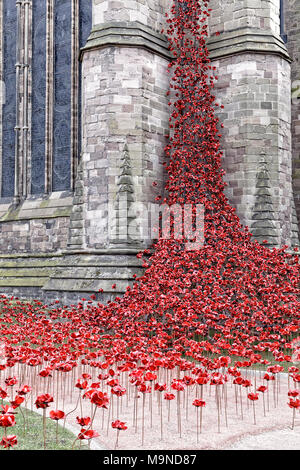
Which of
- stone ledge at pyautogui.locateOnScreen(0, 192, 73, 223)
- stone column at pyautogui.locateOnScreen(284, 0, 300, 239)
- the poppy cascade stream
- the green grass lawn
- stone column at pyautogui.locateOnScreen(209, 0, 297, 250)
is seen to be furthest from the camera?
stone ledge at pyautogui.locateOnScreen(0, 192, 73, 223)

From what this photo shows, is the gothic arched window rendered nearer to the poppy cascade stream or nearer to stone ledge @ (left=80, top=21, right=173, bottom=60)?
stone ledge @ (left=80, top=21, right=173, bottom=60)

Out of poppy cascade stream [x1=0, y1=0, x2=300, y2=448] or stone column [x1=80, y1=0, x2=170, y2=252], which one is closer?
poppy cascade stream [x1=0, y1=0, x2=300, y2=448]

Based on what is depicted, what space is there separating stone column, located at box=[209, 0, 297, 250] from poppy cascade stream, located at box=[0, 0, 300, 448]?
1.23 feet

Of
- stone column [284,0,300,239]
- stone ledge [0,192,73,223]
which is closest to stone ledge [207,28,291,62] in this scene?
stone column [284,0,300,239]

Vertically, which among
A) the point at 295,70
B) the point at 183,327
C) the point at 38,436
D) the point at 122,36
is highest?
the point at 295,70

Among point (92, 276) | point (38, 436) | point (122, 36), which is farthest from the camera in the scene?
point (122, 36)

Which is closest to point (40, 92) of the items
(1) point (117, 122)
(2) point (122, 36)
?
(2) point (122, 36)

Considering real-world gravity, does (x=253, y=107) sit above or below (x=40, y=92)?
below

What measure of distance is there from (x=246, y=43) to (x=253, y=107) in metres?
1.41

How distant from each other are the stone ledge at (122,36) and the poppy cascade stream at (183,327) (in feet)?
2.62

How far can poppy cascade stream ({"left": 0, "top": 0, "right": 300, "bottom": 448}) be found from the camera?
4480mm

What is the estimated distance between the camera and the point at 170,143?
485 inches

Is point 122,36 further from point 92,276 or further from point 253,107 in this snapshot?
point 92,276

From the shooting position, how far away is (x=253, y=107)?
11672 mm
